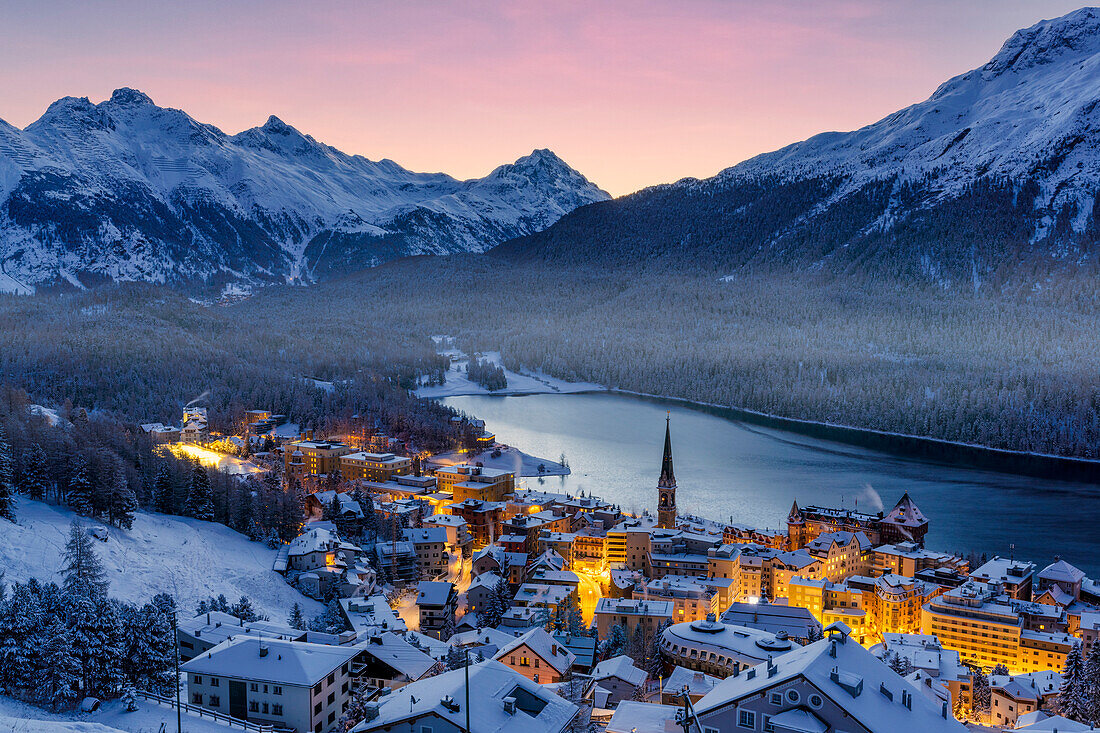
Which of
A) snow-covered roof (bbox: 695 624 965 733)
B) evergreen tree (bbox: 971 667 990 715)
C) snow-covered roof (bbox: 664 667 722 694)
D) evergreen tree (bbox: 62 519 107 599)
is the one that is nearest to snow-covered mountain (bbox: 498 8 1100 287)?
evergreen tree (bbox: 971 667 990 715)

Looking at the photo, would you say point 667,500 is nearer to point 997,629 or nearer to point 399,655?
point 997,629

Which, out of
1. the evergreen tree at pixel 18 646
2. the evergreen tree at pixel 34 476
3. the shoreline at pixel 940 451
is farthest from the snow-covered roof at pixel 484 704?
the shoreline at pixel 940 451

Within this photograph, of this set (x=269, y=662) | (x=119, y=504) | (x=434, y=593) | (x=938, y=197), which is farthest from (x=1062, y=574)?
(x=938, y=197)

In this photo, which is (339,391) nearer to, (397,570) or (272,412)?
(272,412)

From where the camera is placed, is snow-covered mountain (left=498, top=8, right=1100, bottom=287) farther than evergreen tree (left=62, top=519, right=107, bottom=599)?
Yes

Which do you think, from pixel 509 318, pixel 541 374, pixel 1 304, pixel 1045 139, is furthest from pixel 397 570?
pixel 1045 139

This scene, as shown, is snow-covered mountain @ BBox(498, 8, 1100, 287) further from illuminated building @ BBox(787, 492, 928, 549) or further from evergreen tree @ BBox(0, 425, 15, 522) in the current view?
evergreen tree @ BBox(0, 425, 15, 522)
